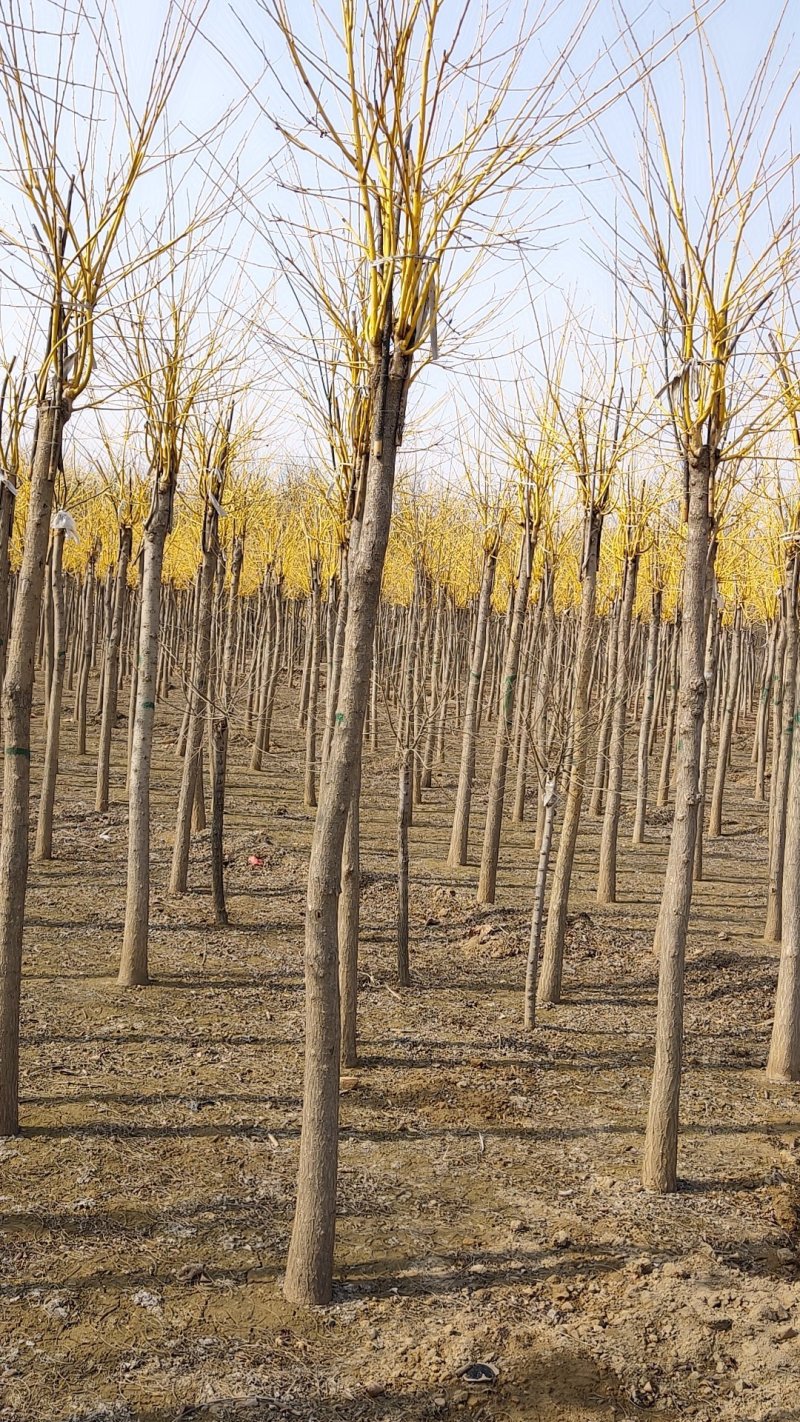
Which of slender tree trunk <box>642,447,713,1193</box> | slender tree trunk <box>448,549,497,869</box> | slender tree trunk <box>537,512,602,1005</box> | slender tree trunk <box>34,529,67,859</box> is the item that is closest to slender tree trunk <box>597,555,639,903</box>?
slender tree trunk <box>448,549,497,869</box>

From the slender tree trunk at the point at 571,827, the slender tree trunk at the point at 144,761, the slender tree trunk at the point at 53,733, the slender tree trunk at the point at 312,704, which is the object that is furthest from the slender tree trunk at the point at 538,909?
the slender tree trunk at the point at 312,704

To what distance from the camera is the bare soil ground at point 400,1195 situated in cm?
365

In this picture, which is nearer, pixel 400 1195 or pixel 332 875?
pixel 332 875

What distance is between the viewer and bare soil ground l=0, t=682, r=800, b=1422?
365 centimetres

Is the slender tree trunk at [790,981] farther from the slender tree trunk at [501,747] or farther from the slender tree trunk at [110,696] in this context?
the slender tree trunk at [110,696]

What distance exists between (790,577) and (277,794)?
8882 mm

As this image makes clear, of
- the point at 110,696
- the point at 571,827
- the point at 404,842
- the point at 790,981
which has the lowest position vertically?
the point at 790,981

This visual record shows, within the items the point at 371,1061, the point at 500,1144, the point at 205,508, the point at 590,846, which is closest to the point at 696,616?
the point at 500,1144

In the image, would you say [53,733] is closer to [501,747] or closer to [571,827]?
[501,747]

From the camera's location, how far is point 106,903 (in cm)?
993

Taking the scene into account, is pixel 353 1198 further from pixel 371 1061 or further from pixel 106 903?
pixel 106 903

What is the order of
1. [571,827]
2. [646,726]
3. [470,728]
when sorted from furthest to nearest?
[646,726], [470,728], [571,827]

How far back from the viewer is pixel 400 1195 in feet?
16.5

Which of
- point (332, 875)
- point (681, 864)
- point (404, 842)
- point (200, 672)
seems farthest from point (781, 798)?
point (332, 875)
